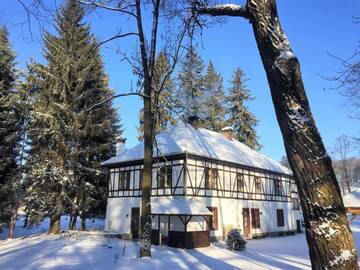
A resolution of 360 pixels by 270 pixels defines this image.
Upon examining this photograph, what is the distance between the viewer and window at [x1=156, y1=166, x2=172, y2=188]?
20562 millimetres

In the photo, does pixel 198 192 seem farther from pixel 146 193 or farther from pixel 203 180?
pixel 146 193

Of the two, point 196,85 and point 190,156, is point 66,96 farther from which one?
point 196,85

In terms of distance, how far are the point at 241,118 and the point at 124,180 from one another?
69.4 ft

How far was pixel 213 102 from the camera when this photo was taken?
39.4 metres

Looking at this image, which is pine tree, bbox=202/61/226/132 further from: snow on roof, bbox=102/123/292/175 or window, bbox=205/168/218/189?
window, bbox=205/168/218/189

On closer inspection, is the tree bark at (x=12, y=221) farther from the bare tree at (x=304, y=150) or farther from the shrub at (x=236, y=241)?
the bare tree at (x=304, y=150)

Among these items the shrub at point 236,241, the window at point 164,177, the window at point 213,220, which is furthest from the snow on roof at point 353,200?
the window at point 164,177

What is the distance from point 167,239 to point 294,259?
7.96 meters

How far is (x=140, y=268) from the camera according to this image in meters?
8.71

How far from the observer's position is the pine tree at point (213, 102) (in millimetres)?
38344

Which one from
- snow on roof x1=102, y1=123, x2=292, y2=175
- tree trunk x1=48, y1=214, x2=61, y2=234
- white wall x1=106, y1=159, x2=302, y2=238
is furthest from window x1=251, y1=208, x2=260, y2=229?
tree trunk x1=48, y1=214, x2=61, y2=234

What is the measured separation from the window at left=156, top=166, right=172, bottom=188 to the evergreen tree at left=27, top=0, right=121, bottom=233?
5.89 m

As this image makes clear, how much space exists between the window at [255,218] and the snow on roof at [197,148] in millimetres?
3401

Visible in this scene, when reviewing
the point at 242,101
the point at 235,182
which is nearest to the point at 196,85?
the point at 242,101
